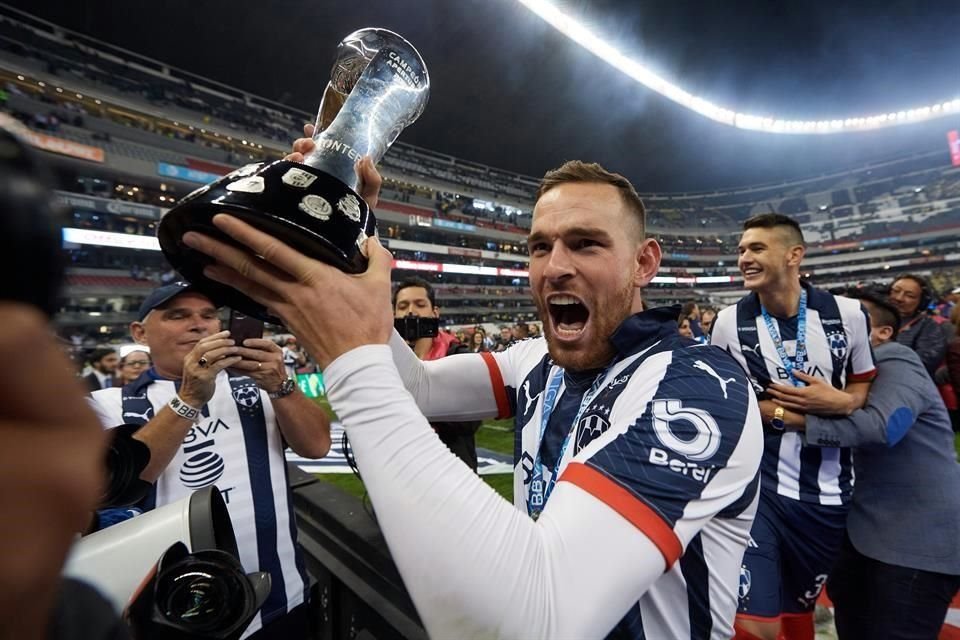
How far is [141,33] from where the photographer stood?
77.2 ft

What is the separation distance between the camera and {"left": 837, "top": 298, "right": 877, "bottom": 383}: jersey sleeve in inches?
98.8

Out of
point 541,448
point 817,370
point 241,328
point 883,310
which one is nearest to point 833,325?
point 817,370

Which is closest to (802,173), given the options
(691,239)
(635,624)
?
(691,239)

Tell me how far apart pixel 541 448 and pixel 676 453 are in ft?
1.52

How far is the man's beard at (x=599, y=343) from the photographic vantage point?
134cm

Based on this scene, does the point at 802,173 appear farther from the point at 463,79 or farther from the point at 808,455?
the point at 808,455

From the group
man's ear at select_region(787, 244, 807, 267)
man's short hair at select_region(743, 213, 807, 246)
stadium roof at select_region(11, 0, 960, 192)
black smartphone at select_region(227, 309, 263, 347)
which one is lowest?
black smartphone at select_region(227, 309, 263, 347)

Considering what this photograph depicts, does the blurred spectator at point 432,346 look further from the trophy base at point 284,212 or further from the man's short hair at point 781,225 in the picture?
the trophy base at point 284,212

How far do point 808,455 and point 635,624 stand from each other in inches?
82.2

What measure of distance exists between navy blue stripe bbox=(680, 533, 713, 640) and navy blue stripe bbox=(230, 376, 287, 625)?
5.39 feet

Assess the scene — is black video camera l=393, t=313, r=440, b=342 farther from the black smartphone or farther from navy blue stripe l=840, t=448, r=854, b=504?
navy blue stripe l=840, t=448, r=854, b=504

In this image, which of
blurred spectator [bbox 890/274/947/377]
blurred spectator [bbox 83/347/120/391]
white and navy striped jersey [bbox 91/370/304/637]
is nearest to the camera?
white and navy striped jersey [bbox 91/370/304/637]

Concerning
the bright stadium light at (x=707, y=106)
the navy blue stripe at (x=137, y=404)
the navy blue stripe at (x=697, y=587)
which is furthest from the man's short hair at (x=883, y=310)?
the bright stadium light at (x=707, y=106)

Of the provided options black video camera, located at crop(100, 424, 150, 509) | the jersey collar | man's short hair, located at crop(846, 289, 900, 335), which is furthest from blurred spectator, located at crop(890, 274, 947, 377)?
black video camera, located at crop(100, 424, 150, 509)
